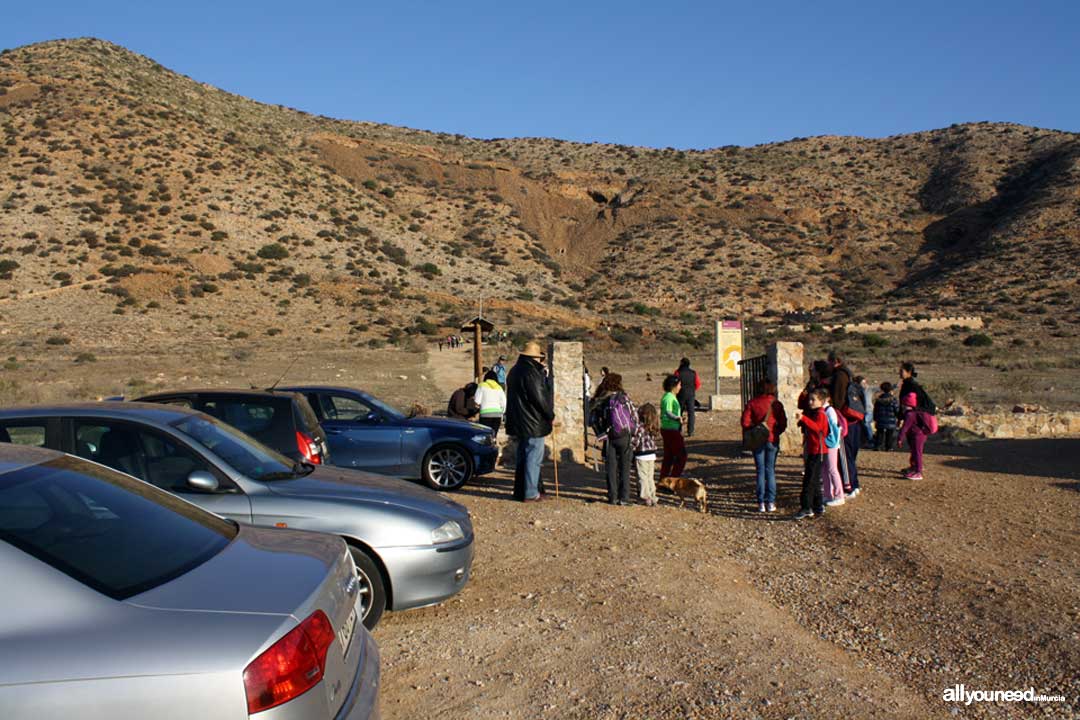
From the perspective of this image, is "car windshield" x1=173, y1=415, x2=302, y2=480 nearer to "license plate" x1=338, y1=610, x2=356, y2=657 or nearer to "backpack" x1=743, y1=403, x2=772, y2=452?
"license plate" x1=338, y1=610, x2=356, y2=657

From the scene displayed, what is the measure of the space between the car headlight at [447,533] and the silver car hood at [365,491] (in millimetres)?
61

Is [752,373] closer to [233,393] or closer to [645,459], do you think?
[645,459]

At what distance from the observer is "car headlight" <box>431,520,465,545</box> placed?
5.74 m

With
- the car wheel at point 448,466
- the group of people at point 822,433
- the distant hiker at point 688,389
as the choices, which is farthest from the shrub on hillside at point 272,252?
the group of people at point 822,433

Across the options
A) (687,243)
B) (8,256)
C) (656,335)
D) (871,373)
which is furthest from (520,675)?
(687,243)

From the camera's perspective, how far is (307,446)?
27.1ft

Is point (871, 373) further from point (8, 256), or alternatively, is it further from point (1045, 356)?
point (8, 256)

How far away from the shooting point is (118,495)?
12.1 feet

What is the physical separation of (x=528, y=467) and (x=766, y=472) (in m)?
2.61

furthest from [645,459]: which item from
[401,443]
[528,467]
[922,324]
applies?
[922,324]

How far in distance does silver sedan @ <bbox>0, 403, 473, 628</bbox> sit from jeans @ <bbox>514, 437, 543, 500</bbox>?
3.68 m

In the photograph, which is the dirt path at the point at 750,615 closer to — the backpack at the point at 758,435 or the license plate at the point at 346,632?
the backpack at the point at 758,435

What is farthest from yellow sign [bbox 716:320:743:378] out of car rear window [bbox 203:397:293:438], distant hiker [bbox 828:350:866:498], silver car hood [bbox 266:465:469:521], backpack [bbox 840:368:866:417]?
silver car hood [bbox 266:465:469:521]

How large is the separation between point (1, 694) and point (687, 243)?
240 feet
